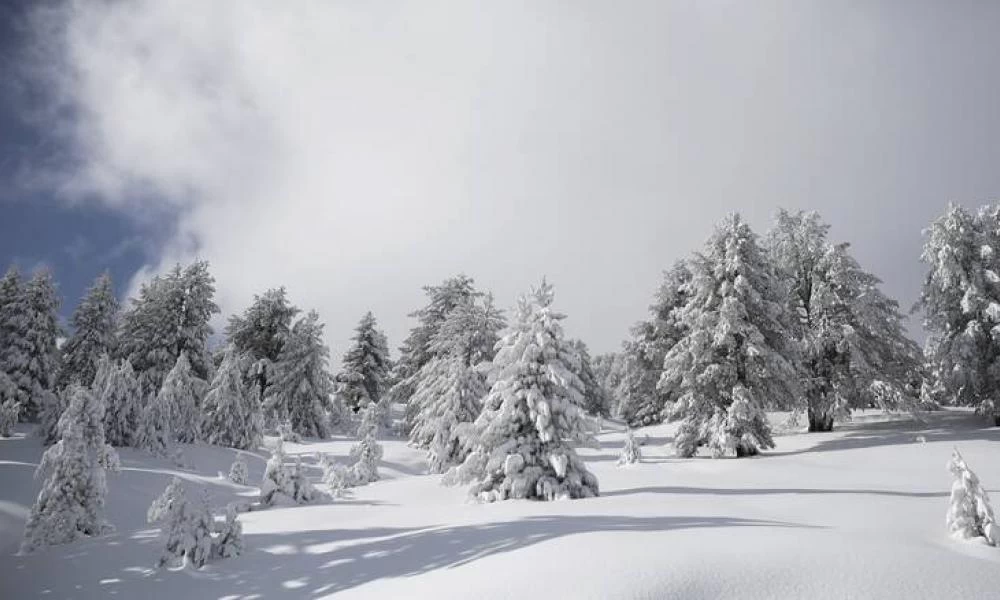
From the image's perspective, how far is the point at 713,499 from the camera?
12.7 m

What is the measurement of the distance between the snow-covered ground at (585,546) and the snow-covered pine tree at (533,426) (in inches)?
33.7

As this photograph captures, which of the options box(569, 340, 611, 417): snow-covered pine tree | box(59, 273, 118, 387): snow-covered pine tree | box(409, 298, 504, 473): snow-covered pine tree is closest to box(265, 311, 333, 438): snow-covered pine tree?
box(409, 298, 504, 473): snow-covered pine tree

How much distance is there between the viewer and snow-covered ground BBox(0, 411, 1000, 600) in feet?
20.7

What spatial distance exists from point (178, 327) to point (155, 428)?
Answer: 591 inches

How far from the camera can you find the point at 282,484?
15961mm

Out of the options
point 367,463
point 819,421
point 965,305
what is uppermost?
point 965,305

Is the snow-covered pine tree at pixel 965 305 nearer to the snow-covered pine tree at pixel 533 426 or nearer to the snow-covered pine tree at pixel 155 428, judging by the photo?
the snow-covered pine tree at pixel 533 426

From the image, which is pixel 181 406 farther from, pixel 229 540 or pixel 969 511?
pixel 969 511

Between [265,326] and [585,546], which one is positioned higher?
[265,326]

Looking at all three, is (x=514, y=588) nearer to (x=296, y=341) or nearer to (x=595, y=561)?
(x=595, y=561)

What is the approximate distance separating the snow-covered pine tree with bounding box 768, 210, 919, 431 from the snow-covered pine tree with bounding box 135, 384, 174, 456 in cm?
3012

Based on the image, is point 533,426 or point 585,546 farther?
point 533,426

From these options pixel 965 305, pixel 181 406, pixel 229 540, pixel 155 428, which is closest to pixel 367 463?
pixel 155 428

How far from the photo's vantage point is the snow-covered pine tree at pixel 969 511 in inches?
334
